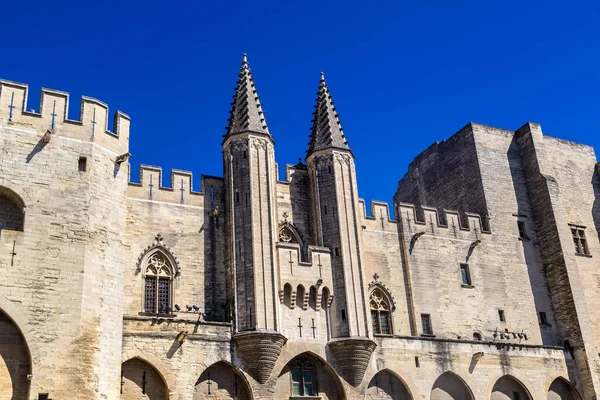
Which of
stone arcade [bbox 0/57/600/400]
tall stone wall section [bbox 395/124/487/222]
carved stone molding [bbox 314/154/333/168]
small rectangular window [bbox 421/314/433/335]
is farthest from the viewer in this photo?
tall stone wall section [bbox 395/124/487/222]

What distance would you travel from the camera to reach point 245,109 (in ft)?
95.7

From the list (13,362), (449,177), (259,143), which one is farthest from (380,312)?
(13,362)

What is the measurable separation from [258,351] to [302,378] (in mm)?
2825

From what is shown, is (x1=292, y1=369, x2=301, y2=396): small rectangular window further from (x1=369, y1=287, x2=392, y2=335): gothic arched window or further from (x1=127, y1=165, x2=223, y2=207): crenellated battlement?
(x1=127, y1=165, x2=223, y2=207): crenellated battlement

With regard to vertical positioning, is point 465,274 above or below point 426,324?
above

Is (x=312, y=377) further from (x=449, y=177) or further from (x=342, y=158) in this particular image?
(x=449, y=177)

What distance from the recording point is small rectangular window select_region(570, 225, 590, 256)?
36.5 meters

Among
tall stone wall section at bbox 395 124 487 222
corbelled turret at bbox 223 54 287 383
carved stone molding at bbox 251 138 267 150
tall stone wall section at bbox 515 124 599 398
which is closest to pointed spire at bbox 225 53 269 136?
corbelled turret at bbox 223 54 287 383

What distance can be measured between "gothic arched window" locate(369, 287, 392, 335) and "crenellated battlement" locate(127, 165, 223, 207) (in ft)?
25.4

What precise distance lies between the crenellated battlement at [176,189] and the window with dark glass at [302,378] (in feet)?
23.2

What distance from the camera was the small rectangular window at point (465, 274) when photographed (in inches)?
1298

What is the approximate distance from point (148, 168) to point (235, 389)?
9014mm

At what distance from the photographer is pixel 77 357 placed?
2136 cm

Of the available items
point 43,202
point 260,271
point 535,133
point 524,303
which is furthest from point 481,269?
point 43,202
